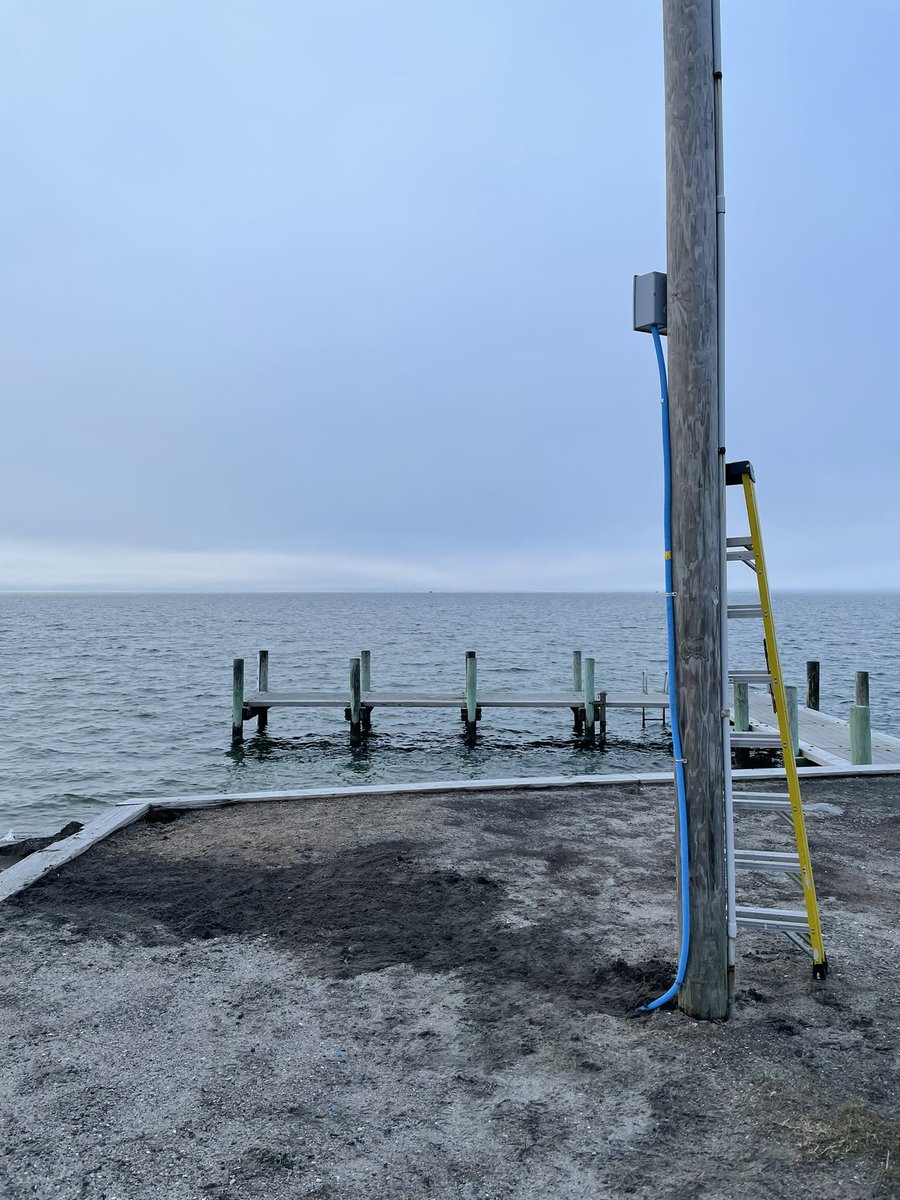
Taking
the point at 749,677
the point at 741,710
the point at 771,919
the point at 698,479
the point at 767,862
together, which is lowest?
the point at 741,710

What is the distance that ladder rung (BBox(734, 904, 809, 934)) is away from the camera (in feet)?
12.8

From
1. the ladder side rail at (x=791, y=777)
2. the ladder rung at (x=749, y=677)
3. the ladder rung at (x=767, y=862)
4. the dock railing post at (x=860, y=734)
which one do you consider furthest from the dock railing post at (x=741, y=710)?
the ladder rung at (x=749, y=677)

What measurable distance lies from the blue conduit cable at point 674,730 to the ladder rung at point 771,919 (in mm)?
398

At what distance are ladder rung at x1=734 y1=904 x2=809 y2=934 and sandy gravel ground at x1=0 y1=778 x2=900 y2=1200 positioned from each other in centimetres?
31

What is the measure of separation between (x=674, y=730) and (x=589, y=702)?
1866cm

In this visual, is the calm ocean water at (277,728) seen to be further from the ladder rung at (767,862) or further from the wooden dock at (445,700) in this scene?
the ladder rung at (767,862)

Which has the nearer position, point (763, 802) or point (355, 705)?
point (763, 802)

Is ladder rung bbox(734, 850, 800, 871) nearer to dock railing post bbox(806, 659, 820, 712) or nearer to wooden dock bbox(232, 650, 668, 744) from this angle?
wooden dock bbox(232, 650, 668, 744)

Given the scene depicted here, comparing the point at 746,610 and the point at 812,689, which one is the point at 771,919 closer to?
the point at 746,610

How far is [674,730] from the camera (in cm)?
372

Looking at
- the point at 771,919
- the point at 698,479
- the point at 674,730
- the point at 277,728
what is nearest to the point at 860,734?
the point at 771,919

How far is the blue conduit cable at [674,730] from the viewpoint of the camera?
12.0 ft

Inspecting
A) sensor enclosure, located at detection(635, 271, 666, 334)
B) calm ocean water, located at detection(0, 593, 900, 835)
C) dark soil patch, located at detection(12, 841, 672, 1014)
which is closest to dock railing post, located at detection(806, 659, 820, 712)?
calm ocean water, located at detection(0, 593, 900, 835)

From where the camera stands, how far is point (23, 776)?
722 inches
